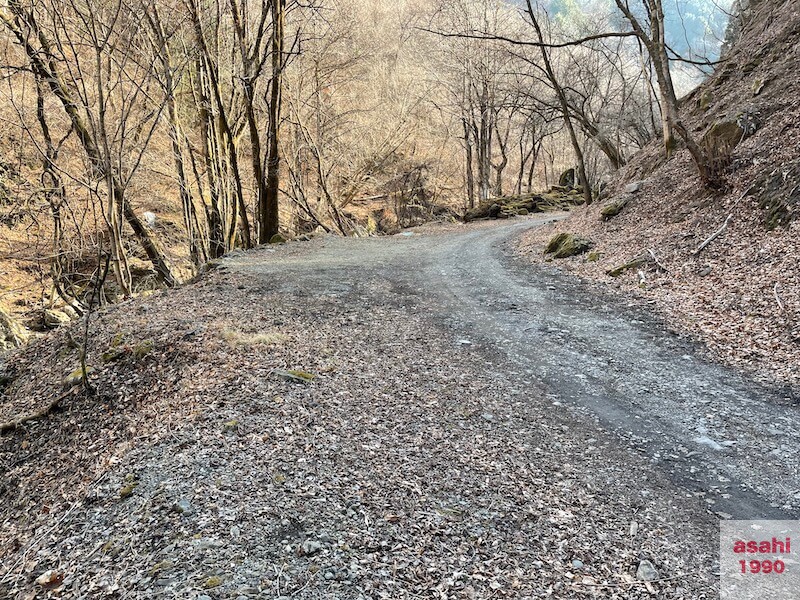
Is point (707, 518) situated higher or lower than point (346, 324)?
lower

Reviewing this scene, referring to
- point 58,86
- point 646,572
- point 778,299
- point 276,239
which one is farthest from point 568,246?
point 58,86

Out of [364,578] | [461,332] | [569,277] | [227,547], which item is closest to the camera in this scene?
[364,578]

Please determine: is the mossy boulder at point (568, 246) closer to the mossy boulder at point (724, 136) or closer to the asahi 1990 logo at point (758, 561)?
the mossy boulder at point (724, 136)

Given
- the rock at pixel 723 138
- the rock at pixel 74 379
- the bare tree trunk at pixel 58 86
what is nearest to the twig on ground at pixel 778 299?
the rock at pixel 723 138

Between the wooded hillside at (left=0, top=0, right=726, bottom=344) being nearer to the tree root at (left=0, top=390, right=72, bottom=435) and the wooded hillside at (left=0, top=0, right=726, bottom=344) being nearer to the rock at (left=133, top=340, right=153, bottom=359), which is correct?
the rock at (left=133, top=340, right=153, bottom=359)

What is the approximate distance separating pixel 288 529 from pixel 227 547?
0.29 meters

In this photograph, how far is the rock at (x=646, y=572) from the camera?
7.47ft

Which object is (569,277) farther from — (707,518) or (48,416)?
(48,416)

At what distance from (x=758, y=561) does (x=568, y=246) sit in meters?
7.72

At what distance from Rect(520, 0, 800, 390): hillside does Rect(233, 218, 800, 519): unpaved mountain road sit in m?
0.45

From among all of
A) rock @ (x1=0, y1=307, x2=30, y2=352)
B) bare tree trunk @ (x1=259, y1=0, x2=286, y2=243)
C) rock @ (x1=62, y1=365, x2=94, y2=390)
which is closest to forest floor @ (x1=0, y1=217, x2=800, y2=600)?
rock @ (x1=62, y1=365, x2=94, y2=390)

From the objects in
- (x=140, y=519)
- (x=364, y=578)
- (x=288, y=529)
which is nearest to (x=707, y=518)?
(x=364, y=578)

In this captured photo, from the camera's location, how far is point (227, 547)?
237 centimetres

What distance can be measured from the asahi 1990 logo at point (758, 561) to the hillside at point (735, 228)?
70.1 inches
